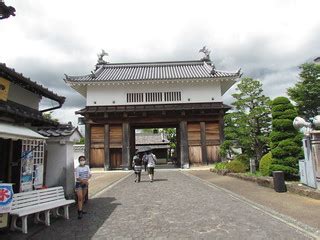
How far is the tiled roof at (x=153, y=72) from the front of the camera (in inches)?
1148

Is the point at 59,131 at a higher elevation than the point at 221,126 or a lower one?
lower

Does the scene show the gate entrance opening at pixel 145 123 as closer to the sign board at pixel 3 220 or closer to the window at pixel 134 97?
the window at pixel 134 97

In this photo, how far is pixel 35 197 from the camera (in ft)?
24.1

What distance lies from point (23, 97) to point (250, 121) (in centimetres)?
1559

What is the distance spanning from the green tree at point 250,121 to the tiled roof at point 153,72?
28.5 feet

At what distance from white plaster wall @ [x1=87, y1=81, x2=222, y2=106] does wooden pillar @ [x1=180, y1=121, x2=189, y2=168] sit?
308 cm

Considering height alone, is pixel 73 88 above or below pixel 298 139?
above

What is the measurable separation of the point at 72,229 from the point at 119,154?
21887 mm

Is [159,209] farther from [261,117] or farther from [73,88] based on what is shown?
[73,88]

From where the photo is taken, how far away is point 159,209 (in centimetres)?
873

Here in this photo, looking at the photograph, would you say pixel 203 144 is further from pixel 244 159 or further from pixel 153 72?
pixel 153 72

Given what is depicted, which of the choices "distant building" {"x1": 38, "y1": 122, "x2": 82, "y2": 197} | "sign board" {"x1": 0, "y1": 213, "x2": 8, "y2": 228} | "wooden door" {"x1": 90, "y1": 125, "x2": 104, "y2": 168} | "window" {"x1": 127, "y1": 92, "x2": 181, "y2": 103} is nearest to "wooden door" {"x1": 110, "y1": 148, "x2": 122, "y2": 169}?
"wooden door" {"x1": 90, "y1": 125, "x2": 104, "y2": 168}

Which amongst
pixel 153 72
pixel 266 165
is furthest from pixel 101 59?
pixel 266 165

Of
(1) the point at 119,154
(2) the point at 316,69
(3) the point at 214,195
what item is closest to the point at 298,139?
(3) the point at 214,195
